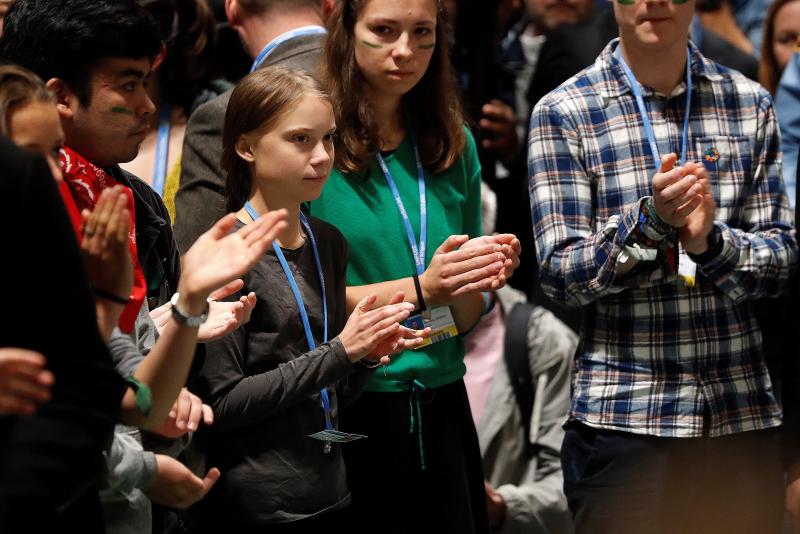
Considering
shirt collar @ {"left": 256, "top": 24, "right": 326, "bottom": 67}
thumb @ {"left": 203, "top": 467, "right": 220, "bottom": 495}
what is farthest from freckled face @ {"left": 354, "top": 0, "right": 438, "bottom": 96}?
thumb @ {"left": 203, "top": 467, "right": 220, "bottom": 495}

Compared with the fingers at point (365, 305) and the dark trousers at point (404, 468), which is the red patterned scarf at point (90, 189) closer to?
the fingers at point (365, 305)

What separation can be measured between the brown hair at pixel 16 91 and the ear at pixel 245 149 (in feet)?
3.20

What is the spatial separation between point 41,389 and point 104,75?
1.15 m

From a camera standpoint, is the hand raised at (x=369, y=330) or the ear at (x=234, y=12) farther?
the ear at (x=234, y=12)

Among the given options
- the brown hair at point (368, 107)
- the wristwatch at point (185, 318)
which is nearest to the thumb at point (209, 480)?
the wristwatch at point (185, 318)

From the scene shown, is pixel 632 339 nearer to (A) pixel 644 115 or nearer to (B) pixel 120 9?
(A) pixel 644 115

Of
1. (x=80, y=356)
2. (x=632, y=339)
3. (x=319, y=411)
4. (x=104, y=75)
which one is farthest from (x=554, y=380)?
(x=80, y=356)

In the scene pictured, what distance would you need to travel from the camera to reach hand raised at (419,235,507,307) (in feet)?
10.5

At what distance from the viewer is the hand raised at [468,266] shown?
319 centimetres

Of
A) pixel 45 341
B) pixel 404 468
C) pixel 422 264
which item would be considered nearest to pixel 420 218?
pixel 422 264

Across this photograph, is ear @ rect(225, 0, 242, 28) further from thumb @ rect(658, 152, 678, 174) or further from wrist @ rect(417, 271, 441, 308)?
thumb @ rect(658, 152, 678, 174)

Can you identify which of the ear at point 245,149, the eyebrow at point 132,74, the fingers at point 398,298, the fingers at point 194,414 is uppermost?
the eyebrow at point 132,74

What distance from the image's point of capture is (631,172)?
133 inches

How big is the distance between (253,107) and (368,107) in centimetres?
44
